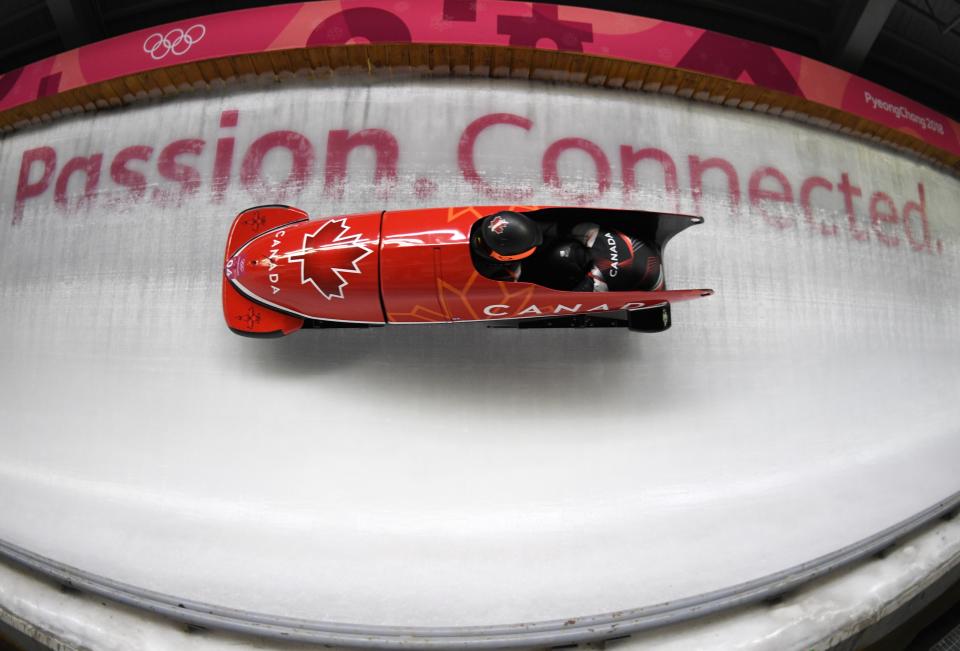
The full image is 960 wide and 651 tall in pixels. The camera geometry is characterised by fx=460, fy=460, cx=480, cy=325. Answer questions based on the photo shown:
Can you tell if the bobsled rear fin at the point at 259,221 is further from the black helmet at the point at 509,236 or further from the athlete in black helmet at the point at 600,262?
the athlete in black helmet at the point at 600,262

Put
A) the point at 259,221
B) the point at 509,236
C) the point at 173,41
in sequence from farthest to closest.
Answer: the point at 173,41 < the point at 259,221 < the point at 509,236

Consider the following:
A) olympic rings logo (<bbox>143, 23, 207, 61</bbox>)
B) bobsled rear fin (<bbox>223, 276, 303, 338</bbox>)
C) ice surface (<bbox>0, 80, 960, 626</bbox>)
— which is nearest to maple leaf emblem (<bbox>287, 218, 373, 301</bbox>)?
bobsled rear fin (<bbox>223, 276, 303, 338</bbox>)

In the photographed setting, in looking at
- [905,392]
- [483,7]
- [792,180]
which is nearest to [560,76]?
[483,7]

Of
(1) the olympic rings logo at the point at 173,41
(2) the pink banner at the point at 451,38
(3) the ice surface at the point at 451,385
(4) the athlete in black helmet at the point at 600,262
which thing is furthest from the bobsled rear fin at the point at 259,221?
(4) the athlete in black helmet at the point at 600,262

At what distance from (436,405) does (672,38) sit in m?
2.72

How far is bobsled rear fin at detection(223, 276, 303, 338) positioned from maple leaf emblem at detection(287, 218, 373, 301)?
1.05 feet

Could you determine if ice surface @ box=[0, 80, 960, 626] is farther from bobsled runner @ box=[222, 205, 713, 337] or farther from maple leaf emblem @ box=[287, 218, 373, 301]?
maple leaf emblem @ box=[287, 218, 373, 301]

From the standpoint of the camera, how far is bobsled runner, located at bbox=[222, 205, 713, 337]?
209 centimetres

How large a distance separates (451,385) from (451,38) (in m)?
2.10

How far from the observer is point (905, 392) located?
3.12 meters

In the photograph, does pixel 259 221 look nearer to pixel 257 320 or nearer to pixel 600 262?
pixel 257 320

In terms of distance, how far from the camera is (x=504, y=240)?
74.4 inches

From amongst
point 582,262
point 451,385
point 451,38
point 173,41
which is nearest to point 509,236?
point 582,262

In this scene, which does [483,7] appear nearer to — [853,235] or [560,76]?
[560,76]
